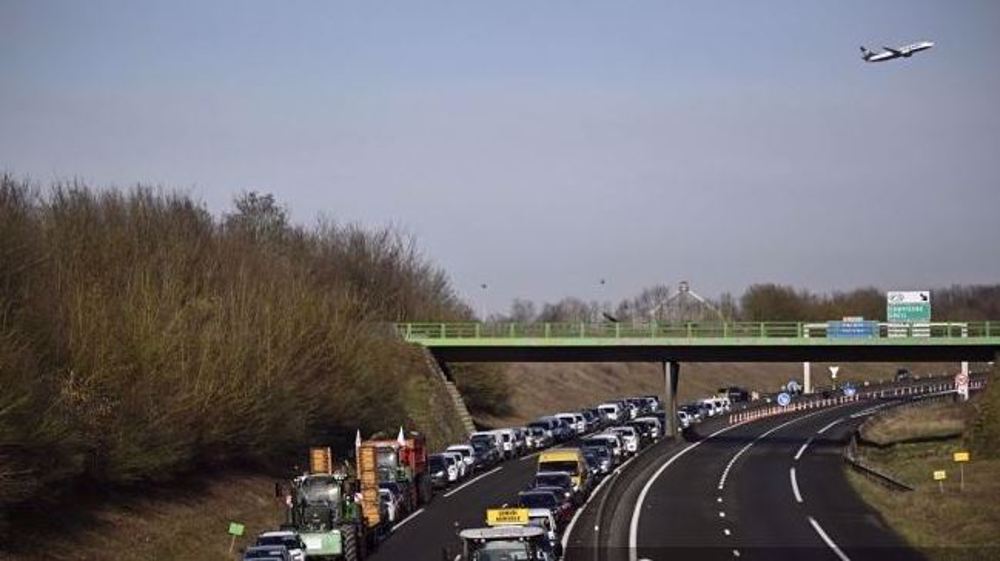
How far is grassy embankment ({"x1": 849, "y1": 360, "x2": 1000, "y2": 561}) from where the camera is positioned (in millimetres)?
44188

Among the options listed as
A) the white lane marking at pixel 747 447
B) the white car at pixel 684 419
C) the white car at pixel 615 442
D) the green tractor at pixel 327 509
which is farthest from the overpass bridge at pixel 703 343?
the green tractor at pixel 327 509

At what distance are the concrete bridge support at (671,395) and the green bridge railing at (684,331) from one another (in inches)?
110

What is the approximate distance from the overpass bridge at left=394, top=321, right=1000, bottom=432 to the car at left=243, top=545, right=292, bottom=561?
176 feet

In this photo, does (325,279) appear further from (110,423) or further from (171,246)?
(110,423)

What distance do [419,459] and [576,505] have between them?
6932 mm

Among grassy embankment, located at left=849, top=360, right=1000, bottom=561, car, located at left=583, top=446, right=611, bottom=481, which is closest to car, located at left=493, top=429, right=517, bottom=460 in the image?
car, located at left=583, top=446, right=611, bottom=481

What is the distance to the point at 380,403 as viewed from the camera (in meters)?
78.4

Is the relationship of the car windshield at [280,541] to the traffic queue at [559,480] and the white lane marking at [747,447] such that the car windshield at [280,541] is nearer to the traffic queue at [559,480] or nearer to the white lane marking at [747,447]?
the traffic queue at [559,480]

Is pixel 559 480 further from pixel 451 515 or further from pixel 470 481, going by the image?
pixel 470 481

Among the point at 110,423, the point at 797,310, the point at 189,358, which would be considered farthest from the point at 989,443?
the point at 797,310

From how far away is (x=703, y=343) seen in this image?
87.3m

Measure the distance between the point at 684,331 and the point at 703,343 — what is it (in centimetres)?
308

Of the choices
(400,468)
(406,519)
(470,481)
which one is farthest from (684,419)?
(406,519)

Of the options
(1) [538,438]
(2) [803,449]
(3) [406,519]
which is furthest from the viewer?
(1) [538,438]
